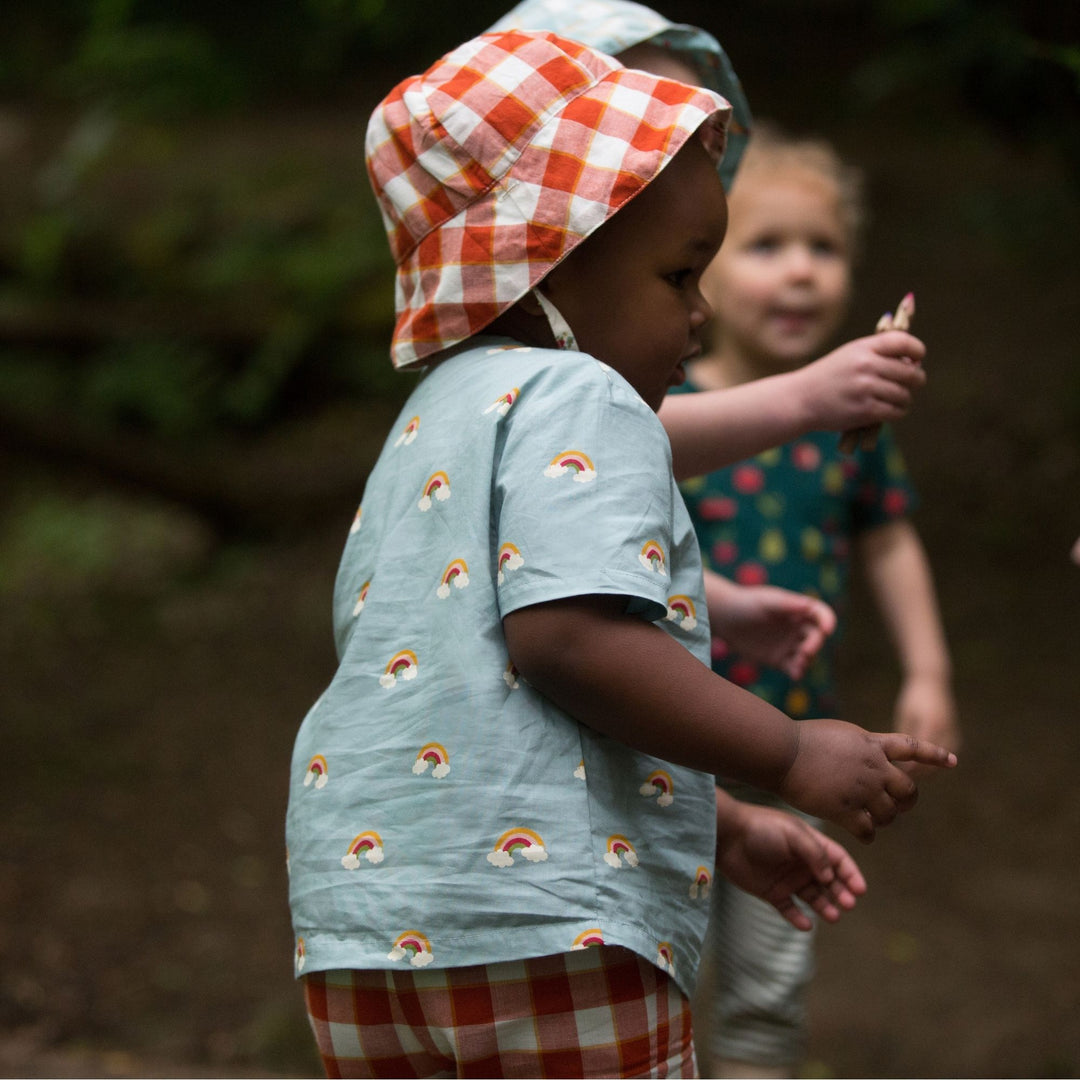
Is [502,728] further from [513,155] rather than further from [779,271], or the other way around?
[779,271]

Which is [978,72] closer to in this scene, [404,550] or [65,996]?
[404,550]

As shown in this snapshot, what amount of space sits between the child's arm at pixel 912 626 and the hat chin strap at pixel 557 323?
119 cm

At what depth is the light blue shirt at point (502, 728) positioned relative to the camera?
1.26 metres

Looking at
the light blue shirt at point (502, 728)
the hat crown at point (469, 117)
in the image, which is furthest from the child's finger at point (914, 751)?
the hat crown at point (469, 117)

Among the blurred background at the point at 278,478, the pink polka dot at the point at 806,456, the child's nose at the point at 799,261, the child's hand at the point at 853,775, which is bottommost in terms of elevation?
the blurred background at the point at 278,478

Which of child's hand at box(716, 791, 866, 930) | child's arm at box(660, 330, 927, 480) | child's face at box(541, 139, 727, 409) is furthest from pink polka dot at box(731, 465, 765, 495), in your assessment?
child's face at box(541, 139, 727, 409)

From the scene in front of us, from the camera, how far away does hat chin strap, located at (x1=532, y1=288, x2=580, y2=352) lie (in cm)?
143

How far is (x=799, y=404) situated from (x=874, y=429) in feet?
0.33

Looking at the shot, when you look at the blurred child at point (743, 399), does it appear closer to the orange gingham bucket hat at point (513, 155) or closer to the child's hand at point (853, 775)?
the orange gingham bucket hat at point (513, 155)

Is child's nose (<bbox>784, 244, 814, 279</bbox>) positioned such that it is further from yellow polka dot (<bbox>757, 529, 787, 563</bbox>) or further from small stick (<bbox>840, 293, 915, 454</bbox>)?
small stick (<bbox>840, 293, 915, 454</bbox>)

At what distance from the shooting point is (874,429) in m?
1.66

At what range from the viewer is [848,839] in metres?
4.01

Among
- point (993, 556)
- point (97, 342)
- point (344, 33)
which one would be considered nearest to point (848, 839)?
point (993, 556)

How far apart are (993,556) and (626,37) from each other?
374cm
